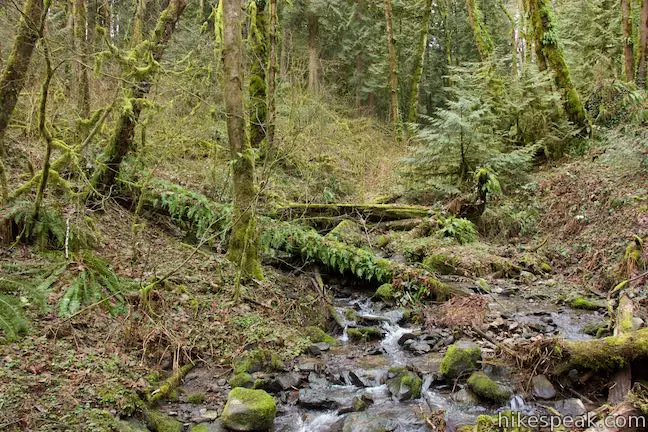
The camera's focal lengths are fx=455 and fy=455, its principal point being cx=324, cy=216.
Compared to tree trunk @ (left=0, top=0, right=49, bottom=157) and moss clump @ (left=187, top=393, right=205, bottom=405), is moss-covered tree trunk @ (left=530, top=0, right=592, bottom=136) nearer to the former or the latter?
moss clump @ (left=187, top=393, right=205, bottom=405)

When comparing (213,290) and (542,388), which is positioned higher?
(213,290)

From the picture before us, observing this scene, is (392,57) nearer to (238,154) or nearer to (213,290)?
(238,154)

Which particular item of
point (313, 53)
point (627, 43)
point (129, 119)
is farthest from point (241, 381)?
point (313, 53)

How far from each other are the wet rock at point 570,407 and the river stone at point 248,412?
9.57 feet

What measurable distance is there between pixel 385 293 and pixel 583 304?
3.27 m

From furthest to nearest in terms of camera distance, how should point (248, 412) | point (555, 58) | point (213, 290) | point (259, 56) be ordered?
point (555, 58) < point (259, 56) < point (213, 290) < point (248, 412)

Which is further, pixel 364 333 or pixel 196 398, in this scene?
pixel 364 333

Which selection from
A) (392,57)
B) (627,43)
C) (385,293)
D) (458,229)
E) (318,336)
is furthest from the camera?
(392,57)

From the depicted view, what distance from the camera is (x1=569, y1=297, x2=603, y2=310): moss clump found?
23.8ft

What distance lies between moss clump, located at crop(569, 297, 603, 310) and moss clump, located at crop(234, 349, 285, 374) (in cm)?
496

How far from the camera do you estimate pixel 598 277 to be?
8242 millimetres

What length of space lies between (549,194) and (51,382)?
37.5ft

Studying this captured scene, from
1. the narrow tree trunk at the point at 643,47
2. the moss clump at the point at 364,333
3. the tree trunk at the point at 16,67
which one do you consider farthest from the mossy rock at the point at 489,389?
the narrow tree trunk at the point at 643,47

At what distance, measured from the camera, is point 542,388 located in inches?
193
